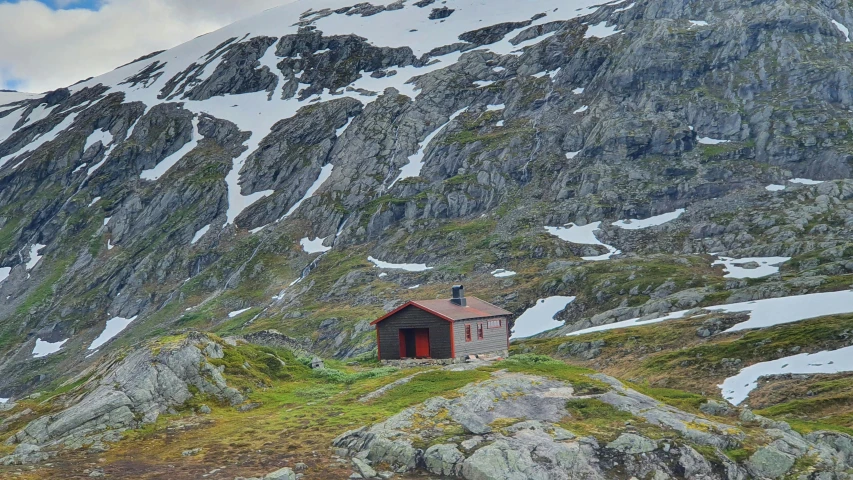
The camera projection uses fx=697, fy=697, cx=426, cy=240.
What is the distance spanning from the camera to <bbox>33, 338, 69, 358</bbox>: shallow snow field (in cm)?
12781

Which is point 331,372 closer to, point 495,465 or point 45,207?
point 495,465

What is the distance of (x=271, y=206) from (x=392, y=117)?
36.8 m

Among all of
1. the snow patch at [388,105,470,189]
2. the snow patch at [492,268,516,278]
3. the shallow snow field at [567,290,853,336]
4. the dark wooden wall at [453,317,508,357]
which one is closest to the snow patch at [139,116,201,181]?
the snow patch at [388,105,470,189]

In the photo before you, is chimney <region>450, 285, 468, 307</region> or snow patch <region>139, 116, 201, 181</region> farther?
snow patch <region>139, 116, 201, 181</region>

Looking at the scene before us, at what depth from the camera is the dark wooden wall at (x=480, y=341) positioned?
5172 cm

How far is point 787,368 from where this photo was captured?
47.7m

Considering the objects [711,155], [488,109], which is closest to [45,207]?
[488,109]

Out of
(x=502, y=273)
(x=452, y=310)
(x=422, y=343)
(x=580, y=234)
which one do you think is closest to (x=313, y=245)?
(x=502, y=273)

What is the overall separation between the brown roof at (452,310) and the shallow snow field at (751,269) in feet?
149

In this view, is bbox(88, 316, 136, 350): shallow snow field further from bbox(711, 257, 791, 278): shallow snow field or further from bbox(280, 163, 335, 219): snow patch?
bbox(711, 257, 791, 278): shallow snow field

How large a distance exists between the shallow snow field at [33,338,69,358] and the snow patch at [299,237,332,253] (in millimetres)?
47999

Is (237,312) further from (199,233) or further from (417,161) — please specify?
(417,161)

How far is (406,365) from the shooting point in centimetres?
5125

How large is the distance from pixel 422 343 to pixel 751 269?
56209 mm
